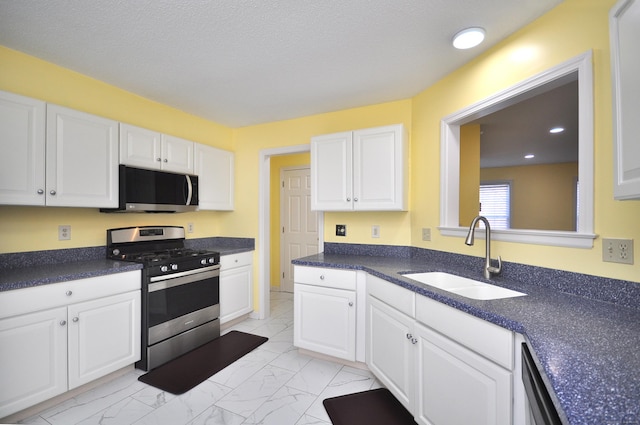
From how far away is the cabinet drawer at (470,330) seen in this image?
111cm

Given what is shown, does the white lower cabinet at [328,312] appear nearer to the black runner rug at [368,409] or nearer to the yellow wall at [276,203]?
the black runner rug at [368,409]

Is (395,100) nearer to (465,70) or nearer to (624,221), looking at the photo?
(465,70)

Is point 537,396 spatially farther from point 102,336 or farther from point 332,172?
point 102,336

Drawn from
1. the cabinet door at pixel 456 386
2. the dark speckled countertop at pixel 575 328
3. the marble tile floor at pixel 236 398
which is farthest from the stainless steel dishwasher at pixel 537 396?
the marble tile floor at pixel 236 398

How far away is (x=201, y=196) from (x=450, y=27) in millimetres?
2736

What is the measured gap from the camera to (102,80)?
2.42m

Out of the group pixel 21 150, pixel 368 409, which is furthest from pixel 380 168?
pixel 21 150

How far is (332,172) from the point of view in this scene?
2.74 meters

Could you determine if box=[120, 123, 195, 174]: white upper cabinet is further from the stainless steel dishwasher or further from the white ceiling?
the stainless steel dishwasher

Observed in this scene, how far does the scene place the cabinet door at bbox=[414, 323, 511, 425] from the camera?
1.15 metres

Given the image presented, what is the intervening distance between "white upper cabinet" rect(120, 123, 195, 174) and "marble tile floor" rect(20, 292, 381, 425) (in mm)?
1792

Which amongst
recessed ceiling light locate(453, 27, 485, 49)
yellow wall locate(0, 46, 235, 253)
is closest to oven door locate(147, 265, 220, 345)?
yellow wall locate(0, 46, 235, 253)

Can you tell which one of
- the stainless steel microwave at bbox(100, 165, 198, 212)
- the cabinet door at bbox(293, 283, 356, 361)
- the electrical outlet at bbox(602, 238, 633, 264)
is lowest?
the cabinet door at bbox(293, 283, 356, 361)

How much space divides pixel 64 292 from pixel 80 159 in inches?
38.5
